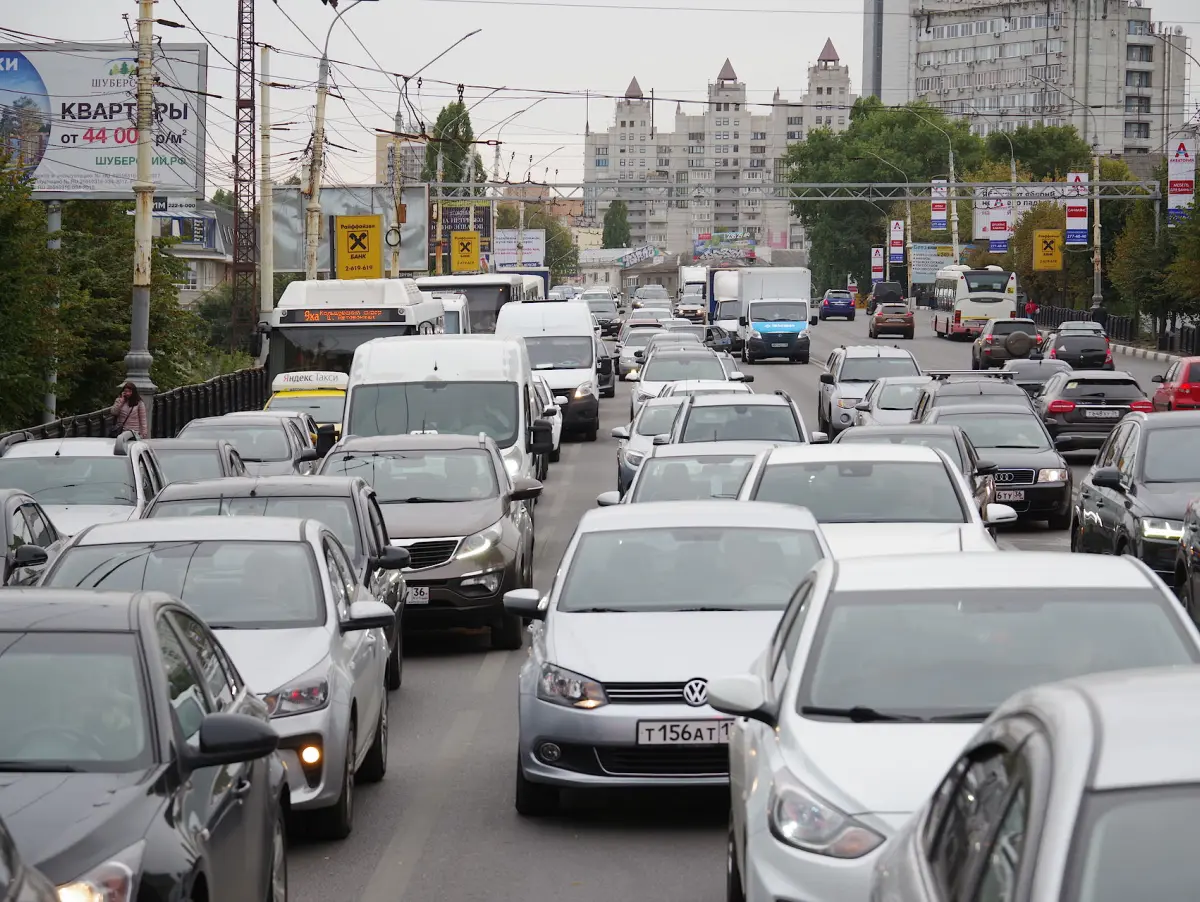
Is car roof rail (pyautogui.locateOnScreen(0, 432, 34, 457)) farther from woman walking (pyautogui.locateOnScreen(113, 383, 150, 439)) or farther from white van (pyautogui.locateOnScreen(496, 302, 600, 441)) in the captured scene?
white van (pyautogui.locateOnScreen(496, 302, 600, 441))

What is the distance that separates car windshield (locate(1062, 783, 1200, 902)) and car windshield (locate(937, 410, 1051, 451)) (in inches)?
805

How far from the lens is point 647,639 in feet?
29.9

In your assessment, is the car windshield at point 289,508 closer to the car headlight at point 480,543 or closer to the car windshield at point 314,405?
the car headlight at point 480,543

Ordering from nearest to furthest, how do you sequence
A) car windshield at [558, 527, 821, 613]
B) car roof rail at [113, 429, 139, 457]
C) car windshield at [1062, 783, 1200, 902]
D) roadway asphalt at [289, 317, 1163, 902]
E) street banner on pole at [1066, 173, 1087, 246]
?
1. car windshield at [1062, 783, 1200, 902]
2. roadway asphalt at [289, 317, 1163, 902]
3. car windshield at [558, 527, 821, 613]
4. car roof rail at [113, 429, 139, 457]
5. street banner on pole at [1066, 173, 1087, 246]

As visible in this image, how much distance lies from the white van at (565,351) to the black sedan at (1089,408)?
8.63 metres

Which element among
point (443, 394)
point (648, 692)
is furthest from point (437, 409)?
point (648, 692)

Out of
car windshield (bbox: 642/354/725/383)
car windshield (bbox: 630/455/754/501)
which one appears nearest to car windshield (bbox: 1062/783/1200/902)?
car windshield (bbox: 630/455/754/501)

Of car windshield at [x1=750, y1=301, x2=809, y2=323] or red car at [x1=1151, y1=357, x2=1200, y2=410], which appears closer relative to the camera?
red car at [x1=1151, y1=357, x2=1200, y2=410]

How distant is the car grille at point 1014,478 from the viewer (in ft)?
74.1

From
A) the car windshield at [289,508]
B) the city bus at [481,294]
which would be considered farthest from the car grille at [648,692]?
the city bus at [481,294]

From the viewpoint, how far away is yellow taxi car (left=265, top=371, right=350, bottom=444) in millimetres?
29328

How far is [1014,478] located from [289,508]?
460 inches

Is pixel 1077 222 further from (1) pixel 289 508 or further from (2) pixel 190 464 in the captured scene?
(1) pixel 289 508

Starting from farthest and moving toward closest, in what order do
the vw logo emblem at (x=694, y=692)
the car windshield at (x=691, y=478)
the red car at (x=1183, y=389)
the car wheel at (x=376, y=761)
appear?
1. the red car at (x=1183, y=389)
2. the car windshield at (x=691, y=478)
3. the car wheel at (x=376, y=761)
4. the vw logo emblem at (x=694, y=692)
